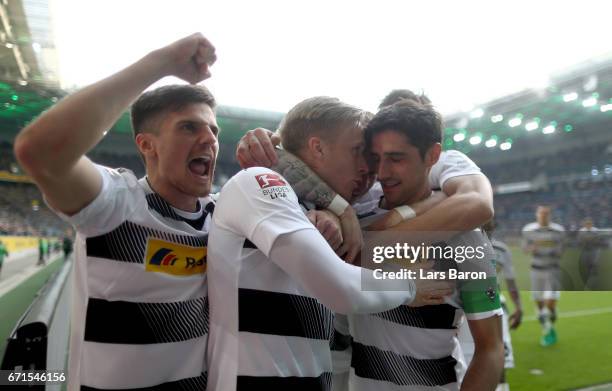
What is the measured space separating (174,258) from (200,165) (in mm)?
292

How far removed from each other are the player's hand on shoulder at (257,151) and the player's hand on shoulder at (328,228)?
0.20 m

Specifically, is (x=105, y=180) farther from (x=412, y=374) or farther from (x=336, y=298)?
(x=412, y=374)

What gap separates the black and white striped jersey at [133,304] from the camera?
3.22 feet

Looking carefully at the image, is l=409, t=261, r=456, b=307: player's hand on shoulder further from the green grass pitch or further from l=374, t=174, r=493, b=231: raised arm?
the green grass pitch

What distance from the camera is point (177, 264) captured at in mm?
1046

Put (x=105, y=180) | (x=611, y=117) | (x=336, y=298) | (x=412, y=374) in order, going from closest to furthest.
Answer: (x=336, y=298) < (x=105, y=180) < (x=412, y=374) < (x=611, y=117)

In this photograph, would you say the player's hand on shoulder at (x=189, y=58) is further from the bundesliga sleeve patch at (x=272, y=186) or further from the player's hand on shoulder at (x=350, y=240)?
the player's hand on shoulder at (x=350, y=240)

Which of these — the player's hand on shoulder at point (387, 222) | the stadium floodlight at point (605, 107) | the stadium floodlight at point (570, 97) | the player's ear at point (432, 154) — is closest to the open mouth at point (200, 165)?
the player's hand on shoulder at point (387, 222)

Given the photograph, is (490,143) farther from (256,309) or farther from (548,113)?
(256,309)

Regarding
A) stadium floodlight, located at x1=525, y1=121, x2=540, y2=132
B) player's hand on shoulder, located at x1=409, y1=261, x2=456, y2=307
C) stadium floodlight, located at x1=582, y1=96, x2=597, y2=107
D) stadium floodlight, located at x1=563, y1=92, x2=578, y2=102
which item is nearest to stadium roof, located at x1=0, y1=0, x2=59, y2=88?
player's hand on shoulder, located at x1=409, y1=261, x2=456, y2=307

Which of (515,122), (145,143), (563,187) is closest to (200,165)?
(145,143)

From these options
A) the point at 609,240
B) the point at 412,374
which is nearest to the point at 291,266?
the point at 412,374

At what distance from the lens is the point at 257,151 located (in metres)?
1.12

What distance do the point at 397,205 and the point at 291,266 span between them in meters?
0.52
